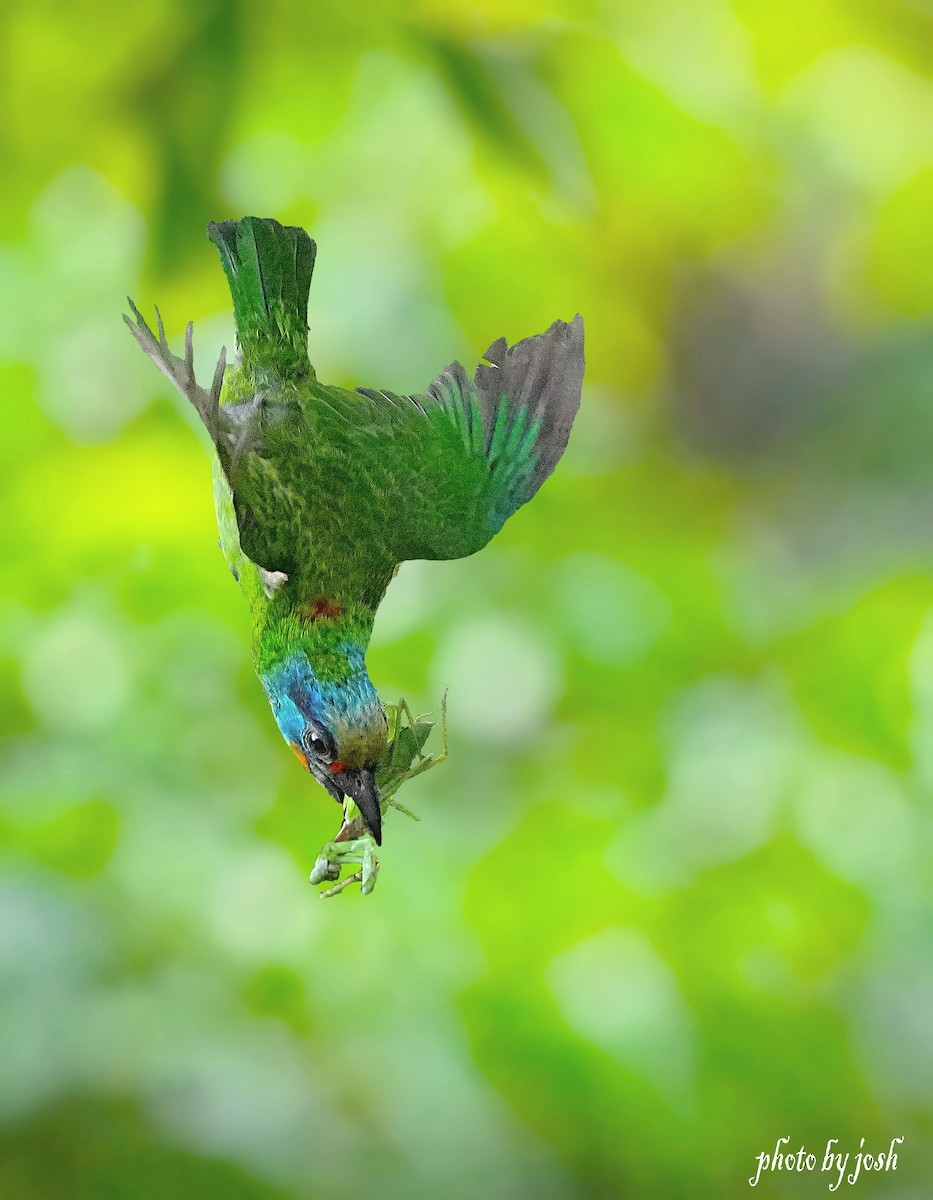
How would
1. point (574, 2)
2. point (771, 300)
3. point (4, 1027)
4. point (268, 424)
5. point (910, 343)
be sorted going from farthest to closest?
point (771, 300)
point (910, 343)
point (574, 2)
point (4, 1027)
point (268, 424)

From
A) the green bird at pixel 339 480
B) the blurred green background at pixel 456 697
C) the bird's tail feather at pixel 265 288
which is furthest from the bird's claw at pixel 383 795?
the blurred green background at pixel 456 697

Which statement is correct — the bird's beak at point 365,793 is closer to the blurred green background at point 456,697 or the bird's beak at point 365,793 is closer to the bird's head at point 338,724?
the bird's head at point 338,724

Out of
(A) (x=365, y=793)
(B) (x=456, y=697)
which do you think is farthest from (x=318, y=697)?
(B) (x=456, y=697)

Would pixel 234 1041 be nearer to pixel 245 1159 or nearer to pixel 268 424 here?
pixel 245 1159

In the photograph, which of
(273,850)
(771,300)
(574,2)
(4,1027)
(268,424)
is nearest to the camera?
(268,424)

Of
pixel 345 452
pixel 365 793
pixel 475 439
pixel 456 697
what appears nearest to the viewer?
pixel 365 793

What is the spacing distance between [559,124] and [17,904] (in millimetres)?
2503

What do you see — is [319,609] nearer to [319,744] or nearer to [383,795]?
[319,744]

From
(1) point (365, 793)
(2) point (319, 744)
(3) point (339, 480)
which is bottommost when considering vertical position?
(1) point (365, 793)

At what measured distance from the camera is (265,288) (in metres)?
2.47

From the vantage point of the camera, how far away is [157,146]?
3.29m

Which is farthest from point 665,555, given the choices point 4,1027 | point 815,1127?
point 4,1027

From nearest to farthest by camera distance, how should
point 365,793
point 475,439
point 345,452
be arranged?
point 365,793 → point 345,452 → point 475,439

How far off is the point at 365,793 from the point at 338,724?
0.13 meters
